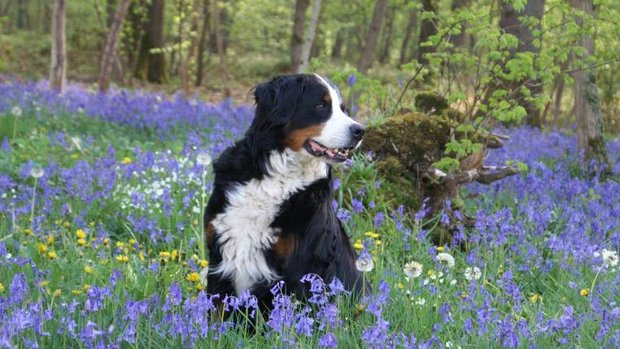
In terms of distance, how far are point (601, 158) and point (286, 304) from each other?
770cm

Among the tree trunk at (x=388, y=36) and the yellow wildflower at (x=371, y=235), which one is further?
the tree trunk at (x=388, y=36)

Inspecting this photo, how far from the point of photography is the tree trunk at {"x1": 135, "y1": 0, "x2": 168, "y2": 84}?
21172 millimetres

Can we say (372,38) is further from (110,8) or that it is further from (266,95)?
(266,95)

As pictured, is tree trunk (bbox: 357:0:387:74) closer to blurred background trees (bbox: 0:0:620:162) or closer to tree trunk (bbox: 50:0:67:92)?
blurred background trees (bbox: 0:0:620:162)

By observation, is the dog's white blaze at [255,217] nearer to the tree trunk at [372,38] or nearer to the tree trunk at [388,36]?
the tree trunk at [372,38]

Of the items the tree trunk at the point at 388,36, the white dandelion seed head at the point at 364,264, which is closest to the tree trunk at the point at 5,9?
the tree trunk at the point at 388,36

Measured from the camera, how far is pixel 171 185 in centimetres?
630

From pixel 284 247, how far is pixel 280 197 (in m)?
0.26

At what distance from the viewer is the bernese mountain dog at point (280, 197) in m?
3.47

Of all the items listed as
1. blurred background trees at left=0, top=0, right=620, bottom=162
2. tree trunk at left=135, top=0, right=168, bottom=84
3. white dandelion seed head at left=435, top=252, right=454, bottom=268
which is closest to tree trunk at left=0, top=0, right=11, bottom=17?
blurred background trees at left=0, top=0, right=620, bottom=162

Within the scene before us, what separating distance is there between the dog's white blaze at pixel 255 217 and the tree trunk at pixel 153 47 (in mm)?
18322

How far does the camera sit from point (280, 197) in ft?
11.6

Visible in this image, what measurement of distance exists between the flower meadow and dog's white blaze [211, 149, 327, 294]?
21cm

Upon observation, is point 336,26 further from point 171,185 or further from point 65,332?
point 65,332
